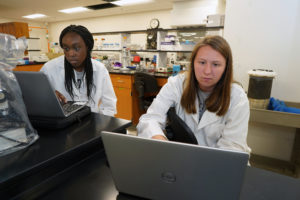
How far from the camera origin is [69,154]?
64cm

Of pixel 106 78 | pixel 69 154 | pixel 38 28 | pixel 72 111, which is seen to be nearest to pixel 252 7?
pixel 106 78

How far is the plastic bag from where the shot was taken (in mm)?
600

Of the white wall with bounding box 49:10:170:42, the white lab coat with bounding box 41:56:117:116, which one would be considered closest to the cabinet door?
the white lab coat with bounding box 41:56:117:116

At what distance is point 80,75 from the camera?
151 centimetres

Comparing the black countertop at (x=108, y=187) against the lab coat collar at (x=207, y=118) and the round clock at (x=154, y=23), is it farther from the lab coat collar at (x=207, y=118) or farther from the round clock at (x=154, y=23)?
the round clock at (x=154, y=23)

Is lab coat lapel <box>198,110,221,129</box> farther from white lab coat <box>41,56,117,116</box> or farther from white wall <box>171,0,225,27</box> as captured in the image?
white wall <box>171,0,225,27</box>

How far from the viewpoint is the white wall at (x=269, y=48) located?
193cm

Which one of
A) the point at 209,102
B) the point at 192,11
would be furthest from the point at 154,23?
the point at 209,102

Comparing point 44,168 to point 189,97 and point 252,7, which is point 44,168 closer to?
point 189,97

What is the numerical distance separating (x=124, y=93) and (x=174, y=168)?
2792 mm

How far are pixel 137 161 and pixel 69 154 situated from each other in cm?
26

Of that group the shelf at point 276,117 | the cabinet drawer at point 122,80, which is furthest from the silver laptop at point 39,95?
the cabinet drawer at point 122,80

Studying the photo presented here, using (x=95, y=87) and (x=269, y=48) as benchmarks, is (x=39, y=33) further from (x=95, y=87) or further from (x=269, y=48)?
(x=269, y=48)

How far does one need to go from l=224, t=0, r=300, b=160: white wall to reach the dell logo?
198 centimetres
